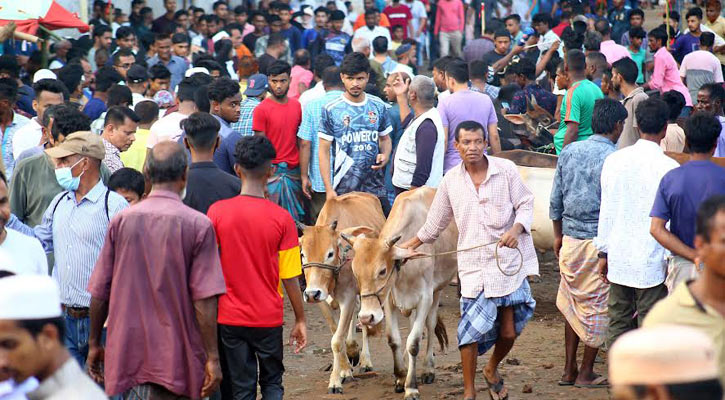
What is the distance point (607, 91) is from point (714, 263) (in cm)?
749

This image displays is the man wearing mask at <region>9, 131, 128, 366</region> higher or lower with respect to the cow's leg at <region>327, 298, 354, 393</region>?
higher

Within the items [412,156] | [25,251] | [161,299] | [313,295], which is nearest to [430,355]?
[313,295]

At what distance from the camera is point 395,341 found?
27.0 ft

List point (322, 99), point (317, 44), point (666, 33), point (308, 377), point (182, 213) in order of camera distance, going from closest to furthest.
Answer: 1. point (182, 213)
2. point (308, 377)
3. point (322, 99)
4. point (666, 33)
5. point (317, 44)

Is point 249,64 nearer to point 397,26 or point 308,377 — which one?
point 308,377

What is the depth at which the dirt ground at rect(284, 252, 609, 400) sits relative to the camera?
825cm

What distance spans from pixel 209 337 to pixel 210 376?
0.68ft

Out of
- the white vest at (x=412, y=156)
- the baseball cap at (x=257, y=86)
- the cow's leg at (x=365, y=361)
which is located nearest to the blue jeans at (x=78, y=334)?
the cow's leg at (x=365, y=361)

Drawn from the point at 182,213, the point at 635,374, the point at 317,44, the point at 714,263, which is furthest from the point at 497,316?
the point at 317,44

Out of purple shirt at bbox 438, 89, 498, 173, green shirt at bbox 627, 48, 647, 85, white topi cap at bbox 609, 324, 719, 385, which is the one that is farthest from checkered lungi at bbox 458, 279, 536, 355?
green shirt at bbox 627, 48, 647, 85

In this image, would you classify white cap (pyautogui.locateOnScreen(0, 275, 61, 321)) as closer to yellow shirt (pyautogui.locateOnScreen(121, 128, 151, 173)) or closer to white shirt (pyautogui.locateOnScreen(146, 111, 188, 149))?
yellow shirt (pyautogui.locateOnScreen(121, 128, 151, 173))

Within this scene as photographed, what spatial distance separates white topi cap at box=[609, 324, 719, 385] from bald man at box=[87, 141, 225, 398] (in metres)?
2.99

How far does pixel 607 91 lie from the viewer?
11.3m

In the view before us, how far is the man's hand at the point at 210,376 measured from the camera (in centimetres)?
545
